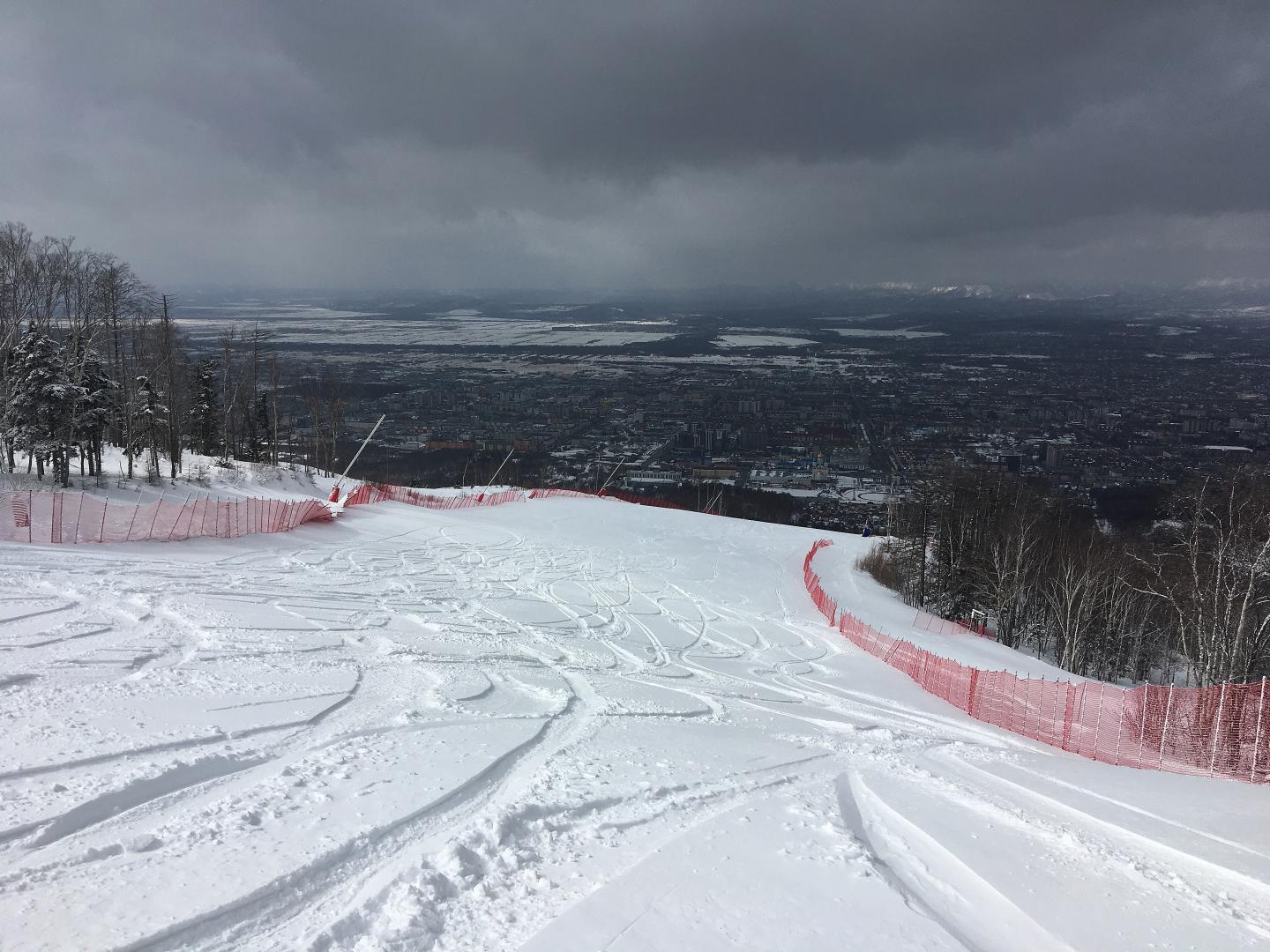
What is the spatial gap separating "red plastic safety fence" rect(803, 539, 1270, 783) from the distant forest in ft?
117

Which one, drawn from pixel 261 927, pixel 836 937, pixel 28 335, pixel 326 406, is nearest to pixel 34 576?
pixel 261 927

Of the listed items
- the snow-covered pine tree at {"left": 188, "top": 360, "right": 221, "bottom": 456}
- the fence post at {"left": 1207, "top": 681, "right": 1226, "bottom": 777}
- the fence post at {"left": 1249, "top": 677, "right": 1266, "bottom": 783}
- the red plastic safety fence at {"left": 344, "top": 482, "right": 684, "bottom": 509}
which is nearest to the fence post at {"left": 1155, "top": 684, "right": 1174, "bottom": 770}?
the fence post at {"left": 1207, "top": 681, "right": 1226, "bottom": 777}

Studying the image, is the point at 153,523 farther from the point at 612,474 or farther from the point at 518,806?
the point at 612,474

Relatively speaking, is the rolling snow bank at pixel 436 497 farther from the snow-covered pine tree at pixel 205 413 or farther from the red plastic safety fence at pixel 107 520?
the snow-covered pine tree at pixel 205 413

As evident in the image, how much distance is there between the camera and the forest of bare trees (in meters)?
20.6

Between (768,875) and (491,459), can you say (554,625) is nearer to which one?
(768,875)

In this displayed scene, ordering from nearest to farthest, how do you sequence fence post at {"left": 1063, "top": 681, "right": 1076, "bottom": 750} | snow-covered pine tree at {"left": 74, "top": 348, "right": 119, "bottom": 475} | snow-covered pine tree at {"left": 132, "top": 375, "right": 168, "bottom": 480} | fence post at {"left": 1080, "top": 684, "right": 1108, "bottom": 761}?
fence post at {"left": 1080, "top": 684, "right": 1108, "bottom": 761} < fence post at {"left": 1063, "top": 681, "right": 1076, "bottom": 750} < snow-covered pine tree at {"left": 74, "top": 348, "right": 119, "bottom": 475} < snow-covered pine tree at {"left": 132, "top": 375, "right": 168, "bottom": 480}

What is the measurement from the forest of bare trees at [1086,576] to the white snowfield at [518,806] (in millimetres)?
12880

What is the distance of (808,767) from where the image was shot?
352 inches

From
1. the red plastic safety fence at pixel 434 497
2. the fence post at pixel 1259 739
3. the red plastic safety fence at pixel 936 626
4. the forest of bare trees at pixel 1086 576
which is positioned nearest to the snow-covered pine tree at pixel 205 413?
the red plastic safety fence at pixel 434 497

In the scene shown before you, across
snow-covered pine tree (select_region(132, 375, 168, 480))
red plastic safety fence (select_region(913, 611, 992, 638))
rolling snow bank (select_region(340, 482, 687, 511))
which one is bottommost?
red plastic safety fence (select_region(913, 611, 992, 638))

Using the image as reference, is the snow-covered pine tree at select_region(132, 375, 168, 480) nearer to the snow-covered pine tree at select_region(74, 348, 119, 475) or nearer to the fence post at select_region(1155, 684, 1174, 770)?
the snow-covered pine tree at select_region(74, 348, 119, 475)

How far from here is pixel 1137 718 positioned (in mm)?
12258

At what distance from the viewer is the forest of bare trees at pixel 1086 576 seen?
2058 centimetres
